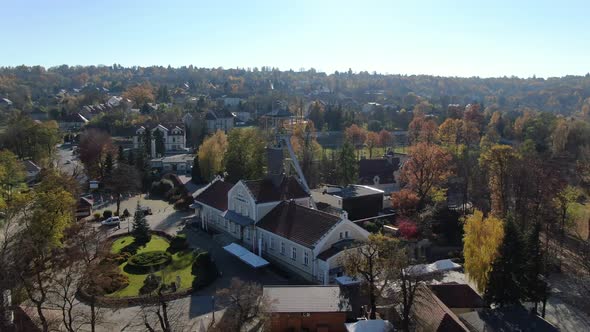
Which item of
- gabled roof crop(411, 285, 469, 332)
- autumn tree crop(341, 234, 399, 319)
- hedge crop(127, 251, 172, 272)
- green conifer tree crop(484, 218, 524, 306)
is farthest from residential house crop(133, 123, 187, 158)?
green conifer tree crop(484, 218, 524, 306)

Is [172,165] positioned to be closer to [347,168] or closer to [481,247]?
[347,168]

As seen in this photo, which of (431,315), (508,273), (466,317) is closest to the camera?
(431,315)

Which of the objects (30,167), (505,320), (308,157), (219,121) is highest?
(219,121)

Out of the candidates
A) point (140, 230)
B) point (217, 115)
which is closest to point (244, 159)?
point (140, 230)

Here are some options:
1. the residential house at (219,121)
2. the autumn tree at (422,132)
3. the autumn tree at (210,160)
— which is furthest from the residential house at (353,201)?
the residential house at (219,121)

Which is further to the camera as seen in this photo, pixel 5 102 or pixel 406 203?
pixel 5 102

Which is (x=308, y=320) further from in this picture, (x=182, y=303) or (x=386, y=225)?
(x=386, y=225)
